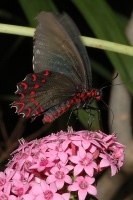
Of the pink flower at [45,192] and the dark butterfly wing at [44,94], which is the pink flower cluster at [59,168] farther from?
the dark butterfly wing at [44,94]

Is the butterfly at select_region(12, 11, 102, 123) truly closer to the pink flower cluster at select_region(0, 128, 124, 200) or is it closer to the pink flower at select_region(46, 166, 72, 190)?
the pink flower cluster at select_region(0, 128, 124, 200)

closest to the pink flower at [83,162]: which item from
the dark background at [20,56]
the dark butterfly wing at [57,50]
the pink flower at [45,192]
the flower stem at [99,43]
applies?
the pink flower at [45,192]

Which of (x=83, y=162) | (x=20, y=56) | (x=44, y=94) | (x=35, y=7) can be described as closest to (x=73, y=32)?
(x=35, y=7)

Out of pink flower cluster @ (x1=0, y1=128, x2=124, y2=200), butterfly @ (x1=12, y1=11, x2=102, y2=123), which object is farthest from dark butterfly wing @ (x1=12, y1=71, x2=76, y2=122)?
pink flower cluster @ (x1=0, y1=128, x2=124, y2=200)

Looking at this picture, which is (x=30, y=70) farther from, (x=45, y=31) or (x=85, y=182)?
(x=85, y=182)

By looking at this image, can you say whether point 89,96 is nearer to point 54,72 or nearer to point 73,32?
point 54,72

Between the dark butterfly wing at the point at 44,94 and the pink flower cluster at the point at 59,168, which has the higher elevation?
the dark butterfly wing at the point at 44,94
